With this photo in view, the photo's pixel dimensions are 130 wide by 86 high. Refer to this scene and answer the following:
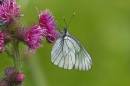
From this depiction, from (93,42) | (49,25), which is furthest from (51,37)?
(93,42)

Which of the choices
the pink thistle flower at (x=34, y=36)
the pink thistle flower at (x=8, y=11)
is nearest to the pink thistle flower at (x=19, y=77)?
the pink thistle flower at (x=34, y=36)

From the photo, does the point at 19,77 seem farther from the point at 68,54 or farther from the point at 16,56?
the point at 68,54

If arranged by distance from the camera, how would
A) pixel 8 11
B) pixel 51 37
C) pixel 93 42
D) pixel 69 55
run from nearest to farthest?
pixel 8 11 → pixel 51 37 → pixel 69 55 → pixel 93 42

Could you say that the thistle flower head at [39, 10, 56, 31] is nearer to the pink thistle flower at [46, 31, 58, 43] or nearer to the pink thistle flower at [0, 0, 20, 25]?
the pink thistle flower at [46, 31, 58, 43]

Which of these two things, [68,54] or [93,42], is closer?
[68,54]

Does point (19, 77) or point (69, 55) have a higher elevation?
point (69, 55)

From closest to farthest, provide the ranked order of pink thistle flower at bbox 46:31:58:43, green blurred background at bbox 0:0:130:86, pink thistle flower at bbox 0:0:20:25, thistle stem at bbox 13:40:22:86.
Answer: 1. thistle stem at bbox 13:40:22:86
2. pink thistle flower at bbox 0:0:20:25
3. pink thistle flower at bbox 46:31:58:43
4. green blurred background at bbox 0:0:130:86

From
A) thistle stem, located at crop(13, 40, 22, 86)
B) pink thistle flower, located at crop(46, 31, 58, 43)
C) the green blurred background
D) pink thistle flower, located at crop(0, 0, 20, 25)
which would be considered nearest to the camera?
thistle stem, located at crop(13, 40, 22, 86)

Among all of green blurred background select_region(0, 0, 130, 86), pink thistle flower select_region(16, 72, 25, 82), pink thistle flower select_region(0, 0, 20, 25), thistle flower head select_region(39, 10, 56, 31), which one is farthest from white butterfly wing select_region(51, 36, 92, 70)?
green blurred background select_region(0, 0, 130, 86)

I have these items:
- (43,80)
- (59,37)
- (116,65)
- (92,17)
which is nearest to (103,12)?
(92,17)
